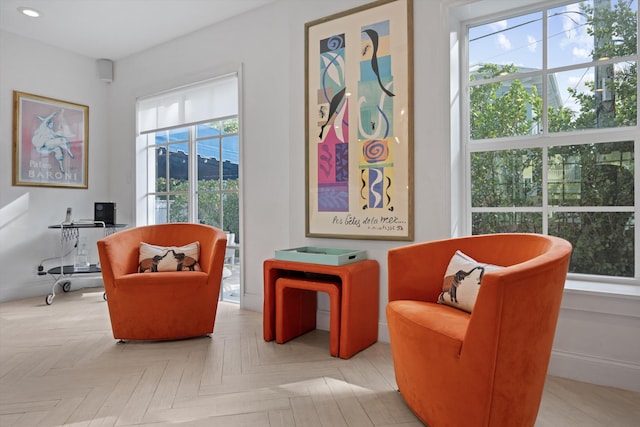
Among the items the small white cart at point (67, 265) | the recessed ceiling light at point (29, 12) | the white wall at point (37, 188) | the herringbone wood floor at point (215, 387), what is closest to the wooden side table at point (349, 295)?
the herringbone wood floor at point (215, 387)

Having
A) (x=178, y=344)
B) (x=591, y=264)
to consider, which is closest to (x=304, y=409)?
(x=178, y=344)

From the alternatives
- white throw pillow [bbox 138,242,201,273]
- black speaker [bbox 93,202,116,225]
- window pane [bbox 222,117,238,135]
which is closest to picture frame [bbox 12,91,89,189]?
black speaker [bbox 93,202,116,225]

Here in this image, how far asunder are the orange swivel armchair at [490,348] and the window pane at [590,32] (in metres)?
1.37

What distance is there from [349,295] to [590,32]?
2156mm

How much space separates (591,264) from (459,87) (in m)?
1.39

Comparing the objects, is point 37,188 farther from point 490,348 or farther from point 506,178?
point 490,348

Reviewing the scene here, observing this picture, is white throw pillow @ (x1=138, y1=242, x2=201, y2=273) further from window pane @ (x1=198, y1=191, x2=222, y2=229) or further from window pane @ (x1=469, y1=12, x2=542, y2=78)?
window pane @ (x1=469, y1=12, x2=542, y2=78)

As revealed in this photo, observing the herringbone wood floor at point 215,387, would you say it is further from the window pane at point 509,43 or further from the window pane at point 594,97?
the window pane at point 509,43

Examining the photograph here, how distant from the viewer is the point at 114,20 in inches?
150

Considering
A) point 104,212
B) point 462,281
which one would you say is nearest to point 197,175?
point 104,212

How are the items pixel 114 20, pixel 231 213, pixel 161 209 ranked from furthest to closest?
pixel 161 209 < pixel 231 213 < pixel 114 20

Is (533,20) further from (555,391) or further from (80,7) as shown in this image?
(80,7)

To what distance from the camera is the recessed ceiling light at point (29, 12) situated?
358cm

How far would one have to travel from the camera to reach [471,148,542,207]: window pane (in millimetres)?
2508
